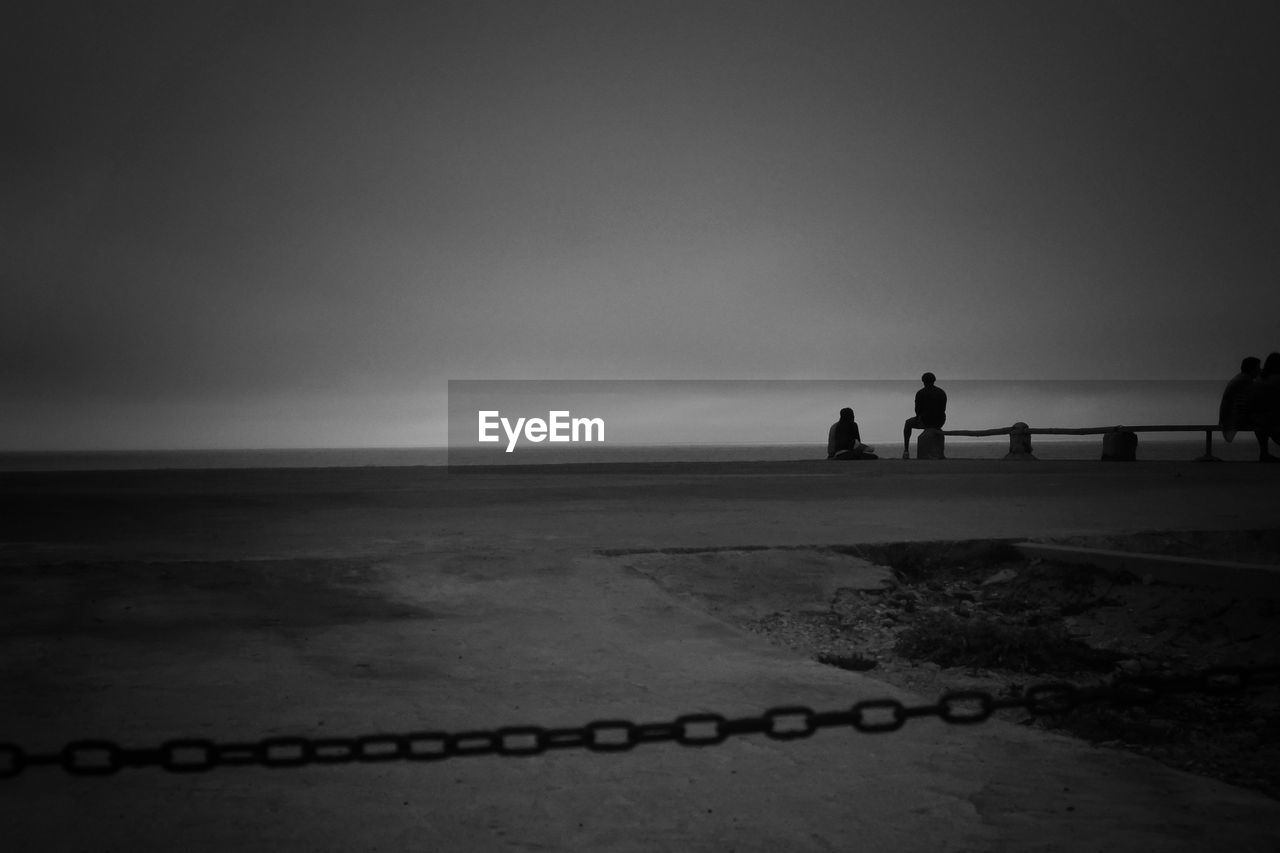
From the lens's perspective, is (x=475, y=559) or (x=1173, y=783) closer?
(x=1173, y=783)

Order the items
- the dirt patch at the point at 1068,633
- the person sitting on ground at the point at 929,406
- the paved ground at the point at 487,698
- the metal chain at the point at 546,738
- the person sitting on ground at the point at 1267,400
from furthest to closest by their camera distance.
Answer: the person sitting on ground at the point at 929,406
the person sitting on ground at the point at 1267,400
the dirt patch at the point at 1068,633
the paved ground at the point at 487,698
the metal chain at the point at 546,738

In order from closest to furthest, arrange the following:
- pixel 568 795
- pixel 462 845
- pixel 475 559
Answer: pixel 462 845
pixel 568 795
pixel 475 559

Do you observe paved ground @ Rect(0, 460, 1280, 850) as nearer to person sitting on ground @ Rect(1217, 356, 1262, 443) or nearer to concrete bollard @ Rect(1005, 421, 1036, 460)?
person sitting on ground @ Rect(1217, 356, 1262, 443)

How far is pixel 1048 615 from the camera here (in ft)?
27.8

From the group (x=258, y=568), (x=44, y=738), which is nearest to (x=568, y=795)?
(x=44, y=738)

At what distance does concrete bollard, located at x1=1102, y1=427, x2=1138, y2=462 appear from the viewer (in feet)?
81.7

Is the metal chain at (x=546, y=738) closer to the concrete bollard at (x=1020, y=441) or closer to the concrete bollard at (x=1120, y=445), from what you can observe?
the concrete bollard at (x=1020, y=441)

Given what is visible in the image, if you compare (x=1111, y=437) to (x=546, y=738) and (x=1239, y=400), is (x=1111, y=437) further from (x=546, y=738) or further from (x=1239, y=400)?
(x=546, y=738)

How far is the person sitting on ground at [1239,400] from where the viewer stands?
1956cm

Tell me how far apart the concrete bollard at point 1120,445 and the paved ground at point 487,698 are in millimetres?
13285

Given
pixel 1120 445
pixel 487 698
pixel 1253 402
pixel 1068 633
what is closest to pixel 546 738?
pixel 487 698

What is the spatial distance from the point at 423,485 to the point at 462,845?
16.7 metres

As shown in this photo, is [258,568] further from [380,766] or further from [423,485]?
[423,485]

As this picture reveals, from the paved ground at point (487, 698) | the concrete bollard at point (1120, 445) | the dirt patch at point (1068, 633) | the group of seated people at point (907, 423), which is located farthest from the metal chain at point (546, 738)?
the concrete bollard at point (1120, 445)
